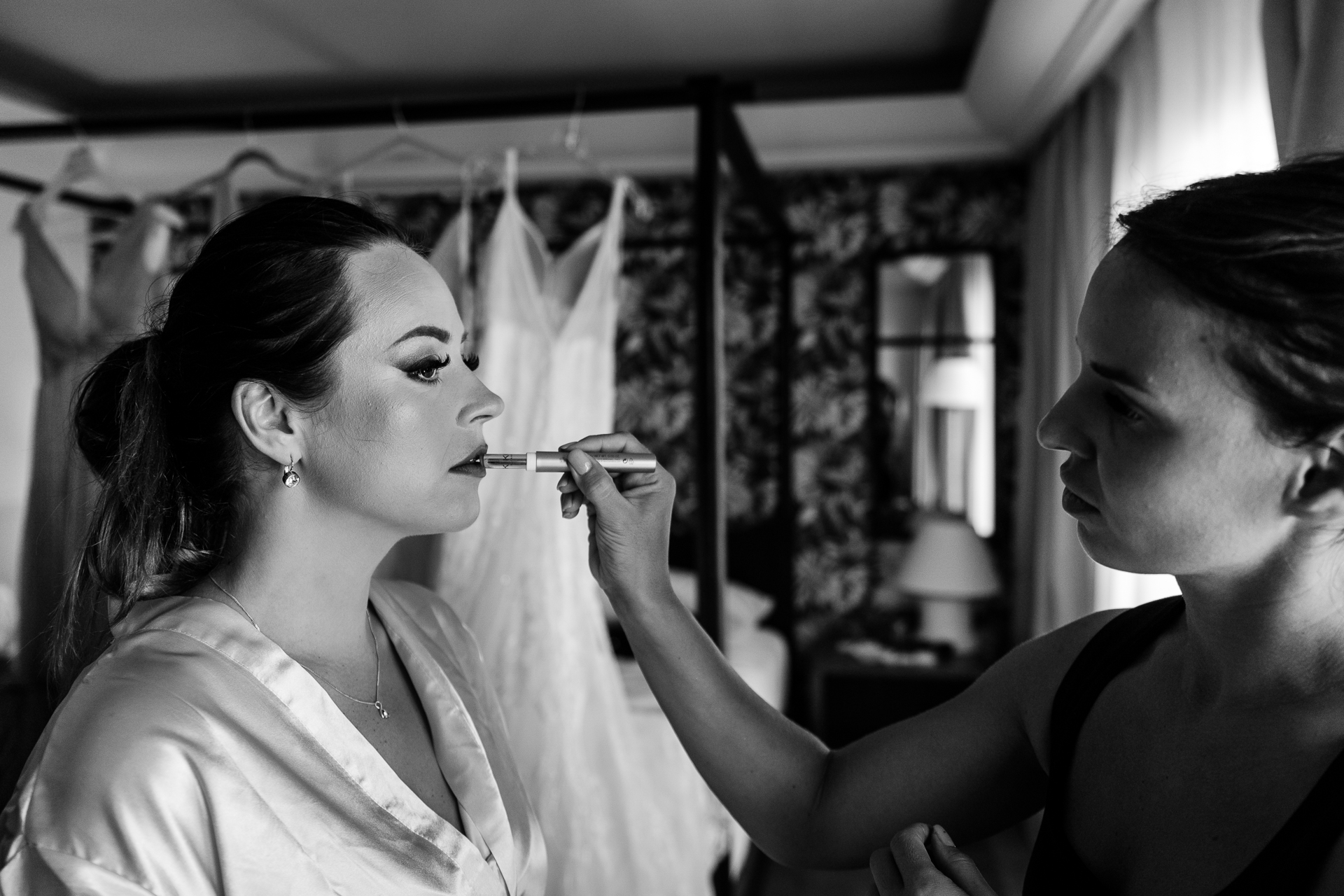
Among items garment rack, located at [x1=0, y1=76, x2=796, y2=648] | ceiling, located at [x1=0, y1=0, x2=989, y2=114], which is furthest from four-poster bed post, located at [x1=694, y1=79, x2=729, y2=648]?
ceiling, located at [x1=0, y1=0, x2=989, y2=114]

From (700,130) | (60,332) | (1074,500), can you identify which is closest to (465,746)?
(1074,500)

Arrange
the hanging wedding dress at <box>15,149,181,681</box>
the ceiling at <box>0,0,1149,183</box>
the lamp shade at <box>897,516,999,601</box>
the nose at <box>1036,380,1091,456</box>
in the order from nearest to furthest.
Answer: the nose at <box>1036,380,1091,456</box>, the hanging wedding dress at <box>15,149,181,681</box>, the ceiling at <box>0,0,1149,183</box>, the lamp shade at <box>897,516,999,601</box>

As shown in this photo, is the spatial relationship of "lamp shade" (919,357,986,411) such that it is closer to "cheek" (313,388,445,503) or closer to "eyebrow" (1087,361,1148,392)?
"cheek" (313,388,445,503)

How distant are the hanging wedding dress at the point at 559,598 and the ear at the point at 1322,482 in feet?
5.32

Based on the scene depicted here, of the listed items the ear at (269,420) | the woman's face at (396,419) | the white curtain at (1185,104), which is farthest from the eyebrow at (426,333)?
the white curtain at (1185,104)

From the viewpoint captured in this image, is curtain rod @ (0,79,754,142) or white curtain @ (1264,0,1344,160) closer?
white curtain @ (1264,0,1344,160)

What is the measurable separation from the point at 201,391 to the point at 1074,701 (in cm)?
102

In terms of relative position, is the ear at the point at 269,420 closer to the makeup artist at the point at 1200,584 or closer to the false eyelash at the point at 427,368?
the false eyelash at the point at 427,368

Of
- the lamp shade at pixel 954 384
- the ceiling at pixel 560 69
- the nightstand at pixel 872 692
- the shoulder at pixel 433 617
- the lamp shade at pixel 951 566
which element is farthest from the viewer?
the lamp shade at pixel 954 384

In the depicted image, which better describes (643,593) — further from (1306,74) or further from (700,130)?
(700,130)

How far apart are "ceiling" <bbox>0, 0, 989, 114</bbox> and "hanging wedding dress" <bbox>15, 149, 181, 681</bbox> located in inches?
26.4

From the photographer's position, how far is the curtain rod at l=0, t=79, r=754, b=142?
2115 mm

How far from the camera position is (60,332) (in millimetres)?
2646

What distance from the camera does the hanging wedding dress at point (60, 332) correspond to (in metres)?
2.56
